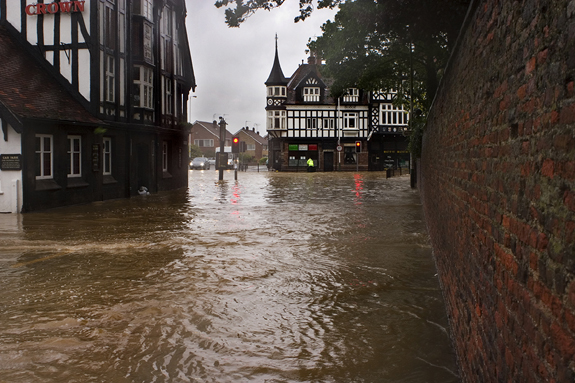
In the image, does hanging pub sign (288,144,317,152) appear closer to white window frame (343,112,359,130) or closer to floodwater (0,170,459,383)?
white window frame (343,112,359,130)

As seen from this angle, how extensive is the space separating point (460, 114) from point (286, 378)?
2776 mm

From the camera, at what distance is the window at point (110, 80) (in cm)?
2268

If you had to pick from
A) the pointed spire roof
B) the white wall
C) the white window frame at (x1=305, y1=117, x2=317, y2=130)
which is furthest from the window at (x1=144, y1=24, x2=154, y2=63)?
the pointed spire roof

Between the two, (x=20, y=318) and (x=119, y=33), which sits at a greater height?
(x=119, y=33)

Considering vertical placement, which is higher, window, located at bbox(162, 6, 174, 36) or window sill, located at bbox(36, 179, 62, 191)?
window, located at bbox(162, 6, 174, 36)

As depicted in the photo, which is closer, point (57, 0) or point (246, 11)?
point (246, 11)

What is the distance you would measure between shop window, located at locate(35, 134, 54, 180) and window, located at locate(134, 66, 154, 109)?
655 cm

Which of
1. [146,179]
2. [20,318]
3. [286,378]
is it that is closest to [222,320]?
[286,378]

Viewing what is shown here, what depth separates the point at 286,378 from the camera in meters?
4.55

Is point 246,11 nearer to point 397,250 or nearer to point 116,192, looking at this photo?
point 397,250

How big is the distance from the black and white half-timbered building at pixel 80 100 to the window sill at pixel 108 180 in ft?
0.19

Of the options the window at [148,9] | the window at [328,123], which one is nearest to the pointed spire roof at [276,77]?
the window at [328,123]

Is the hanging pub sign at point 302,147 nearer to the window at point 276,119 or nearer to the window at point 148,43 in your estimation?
the window at point 276,119

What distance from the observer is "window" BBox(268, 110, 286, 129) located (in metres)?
63.7
